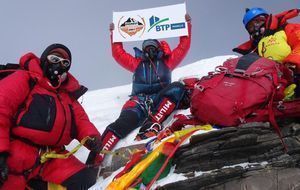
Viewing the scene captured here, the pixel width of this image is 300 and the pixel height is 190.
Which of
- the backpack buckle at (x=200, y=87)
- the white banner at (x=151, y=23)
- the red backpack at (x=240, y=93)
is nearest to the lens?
the red backpack at (x=240, y=93)

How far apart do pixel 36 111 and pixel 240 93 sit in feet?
8.84

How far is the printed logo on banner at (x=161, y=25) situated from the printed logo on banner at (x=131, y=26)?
25 cm

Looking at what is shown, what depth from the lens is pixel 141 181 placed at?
438cm

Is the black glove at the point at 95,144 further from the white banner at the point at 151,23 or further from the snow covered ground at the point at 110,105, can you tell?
the white banner at the point at 151,23

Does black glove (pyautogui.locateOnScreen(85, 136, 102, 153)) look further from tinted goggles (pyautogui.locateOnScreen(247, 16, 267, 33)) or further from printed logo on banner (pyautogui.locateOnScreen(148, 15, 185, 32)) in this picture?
printed logo on banner (pyautogui.locateOnScreen(148, 15, 185, 32))

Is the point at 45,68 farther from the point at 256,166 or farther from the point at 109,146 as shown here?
the point at 256,166

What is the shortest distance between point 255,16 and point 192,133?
2938 mm

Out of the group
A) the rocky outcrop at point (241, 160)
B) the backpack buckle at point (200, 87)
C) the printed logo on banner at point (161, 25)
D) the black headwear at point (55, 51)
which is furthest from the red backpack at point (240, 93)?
the printed logo on banner at point (161, 25)

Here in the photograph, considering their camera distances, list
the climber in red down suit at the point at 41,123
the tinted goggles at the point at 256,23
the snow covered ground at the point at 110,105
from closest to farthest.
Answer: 1. the climber in red down suit at the point at 41,123
2. the snow covered ground at the point at 110,105
3. the tinted goggles at the point at 256,23

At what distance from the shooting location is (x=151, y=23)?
33.7ft

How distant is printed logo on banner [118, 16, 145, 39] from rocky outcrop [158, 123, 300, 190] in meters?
5.89

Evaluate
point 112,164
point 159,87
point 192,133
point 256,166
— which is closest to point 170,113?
point 159,87

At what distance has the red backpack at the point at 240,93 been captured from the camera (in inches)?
186

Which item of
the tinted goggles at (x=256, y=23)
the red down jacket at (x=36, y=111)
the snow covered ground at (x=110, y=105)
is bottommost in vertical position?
the snow covered ground at (x=110, y=105)
